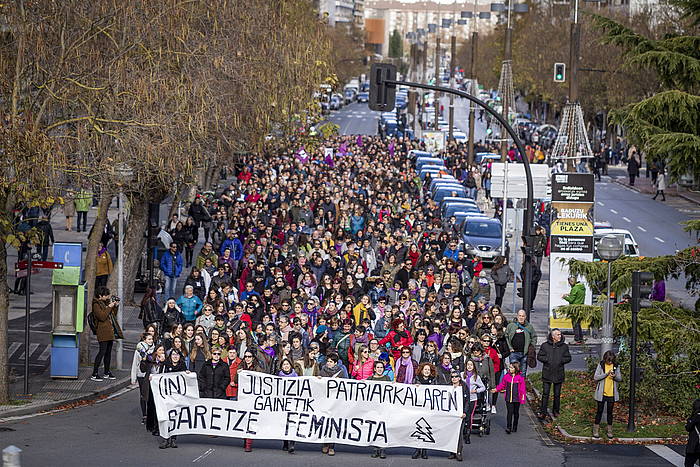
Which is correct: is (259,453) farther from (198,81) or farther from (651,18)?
(651,18)

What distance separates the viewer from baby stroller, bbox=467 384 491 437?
18.8 meters

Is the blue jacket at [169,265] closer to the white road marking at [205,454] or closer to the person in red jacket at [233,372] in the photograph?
the person in red jacket at [233,372]

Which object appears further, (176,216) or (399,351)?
(176,216)

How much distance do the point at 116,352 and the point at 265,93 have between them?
7.87 meters

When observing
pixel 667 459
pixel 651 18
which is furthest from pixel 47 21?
pixel 651 18

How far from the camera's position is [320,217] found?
37.8 m

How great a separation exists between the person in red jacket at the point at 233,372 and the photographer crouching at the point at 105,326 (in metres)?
4.64

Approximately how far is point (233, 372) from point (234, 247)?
13366 millimetres

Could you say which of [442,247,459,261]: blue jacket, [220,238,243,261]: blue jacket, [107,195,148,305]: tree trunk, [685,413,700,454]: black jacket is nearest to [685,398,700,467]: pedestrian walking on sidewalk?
[685,413,700,454]: black jacket

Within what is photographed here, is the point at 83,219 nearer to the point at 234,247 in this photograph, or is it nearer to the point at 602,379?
the point at 234,247

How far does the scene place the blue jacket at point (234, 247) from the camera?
31.3 metres

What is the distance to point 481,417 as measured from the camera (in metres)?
19.0

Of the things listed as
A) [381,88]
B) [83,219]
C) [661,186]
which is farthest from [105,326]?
[661,186]

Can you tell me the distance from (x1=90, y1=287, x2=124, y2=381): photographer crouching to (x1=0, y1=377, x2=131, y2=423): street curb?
1.36ft
